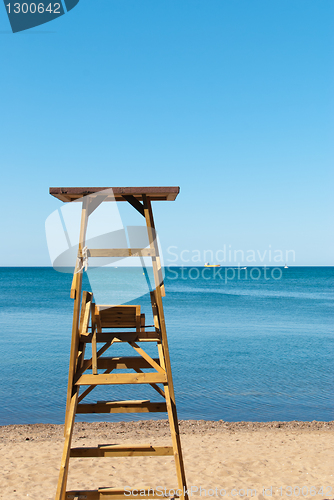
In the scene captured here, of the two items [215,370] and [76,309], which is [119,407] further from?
[215,370]

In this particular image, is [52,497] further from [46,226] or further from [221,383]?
[221,383]

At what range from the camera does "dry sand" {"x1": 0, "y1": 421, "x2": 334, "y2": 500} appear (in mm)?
6473

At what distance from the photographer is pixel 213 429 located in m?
9.39

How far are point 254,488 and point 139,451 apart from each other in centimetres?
267

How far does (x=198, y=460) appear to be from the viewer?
24.9 ft

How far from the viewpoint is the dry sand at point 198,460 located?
6.47 m

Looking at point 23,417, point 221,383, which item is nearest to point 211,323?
point 221,383

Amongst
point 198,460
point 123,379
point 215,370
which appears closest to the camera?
point 123,379

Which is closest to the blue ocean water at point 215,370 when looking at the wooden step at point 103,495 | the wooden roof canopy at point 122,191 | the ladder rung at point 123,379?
the wooden step at point 103,495

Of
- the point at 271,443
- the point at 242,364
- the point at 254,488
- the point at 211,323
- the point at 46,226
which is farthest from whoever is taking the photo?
the point at 211,323

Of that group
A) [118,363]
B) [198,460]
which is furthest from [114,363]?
[198,460]

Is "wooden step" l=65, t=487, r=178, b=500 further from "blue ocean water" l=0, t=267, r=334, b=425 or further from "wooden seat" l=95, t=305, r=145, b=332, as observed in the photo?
"blue ocean water" l=0, t=267, r=334, b=425
